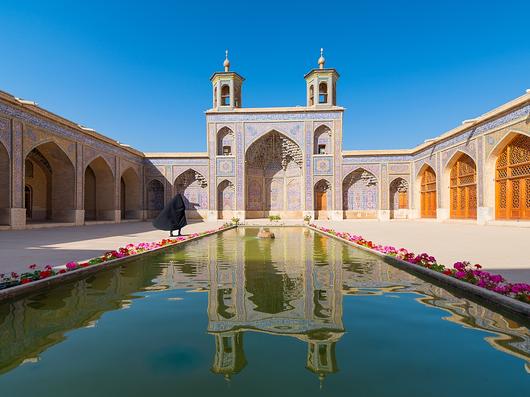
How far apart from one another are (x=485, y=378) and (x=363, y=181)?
2135 centimetres

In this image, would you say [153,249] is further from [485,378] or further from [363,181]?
[363,181]

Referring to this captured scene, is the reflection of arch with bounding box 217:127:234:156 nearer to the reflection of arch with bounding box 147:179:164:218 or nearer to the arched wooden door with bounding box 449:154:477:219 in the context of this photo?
the reflection of arch with bounding box 147:179:164:218

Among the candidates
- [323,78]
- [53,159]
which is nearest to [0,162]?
[53,159]

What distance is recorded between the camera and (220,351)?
221 centimetres

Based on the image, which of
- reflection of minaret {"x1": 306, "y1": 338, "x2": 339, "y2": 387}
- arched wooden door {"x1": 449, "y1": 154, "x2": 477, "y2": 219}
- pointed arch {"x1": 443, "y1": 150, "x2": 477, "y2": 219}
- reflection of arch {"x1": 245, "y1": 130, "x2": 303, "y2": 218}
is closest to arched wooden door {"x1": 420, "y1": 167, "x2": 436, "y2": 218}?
pointed arch {"x1": 443, "y1": 150, "x2": 477, "y2": 219}

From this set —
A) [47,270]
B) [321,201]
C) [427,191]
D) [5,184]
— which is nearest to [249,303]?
[47,270]

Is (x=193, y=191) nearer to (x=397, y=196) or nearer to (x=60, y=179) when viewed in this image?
(x=60, y=179)

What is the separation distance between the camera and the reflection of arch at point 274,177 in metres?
22.7

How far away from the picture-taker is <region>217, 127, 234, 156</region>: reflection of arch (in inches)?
867

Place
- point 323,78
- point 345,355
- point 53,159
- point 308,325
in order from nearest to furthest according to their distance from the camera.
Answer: point 345,355 → point 308,325 → point 53,159 → point 323,78

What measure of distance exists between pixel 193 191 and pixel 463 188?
16249 mm

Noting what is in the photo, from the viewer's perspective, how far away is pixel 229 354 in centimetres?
217

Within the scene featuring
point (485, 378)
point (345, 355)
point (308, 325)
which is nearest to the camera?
point (485, 378)

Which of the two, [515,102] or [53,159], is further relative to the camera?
[53,159]
